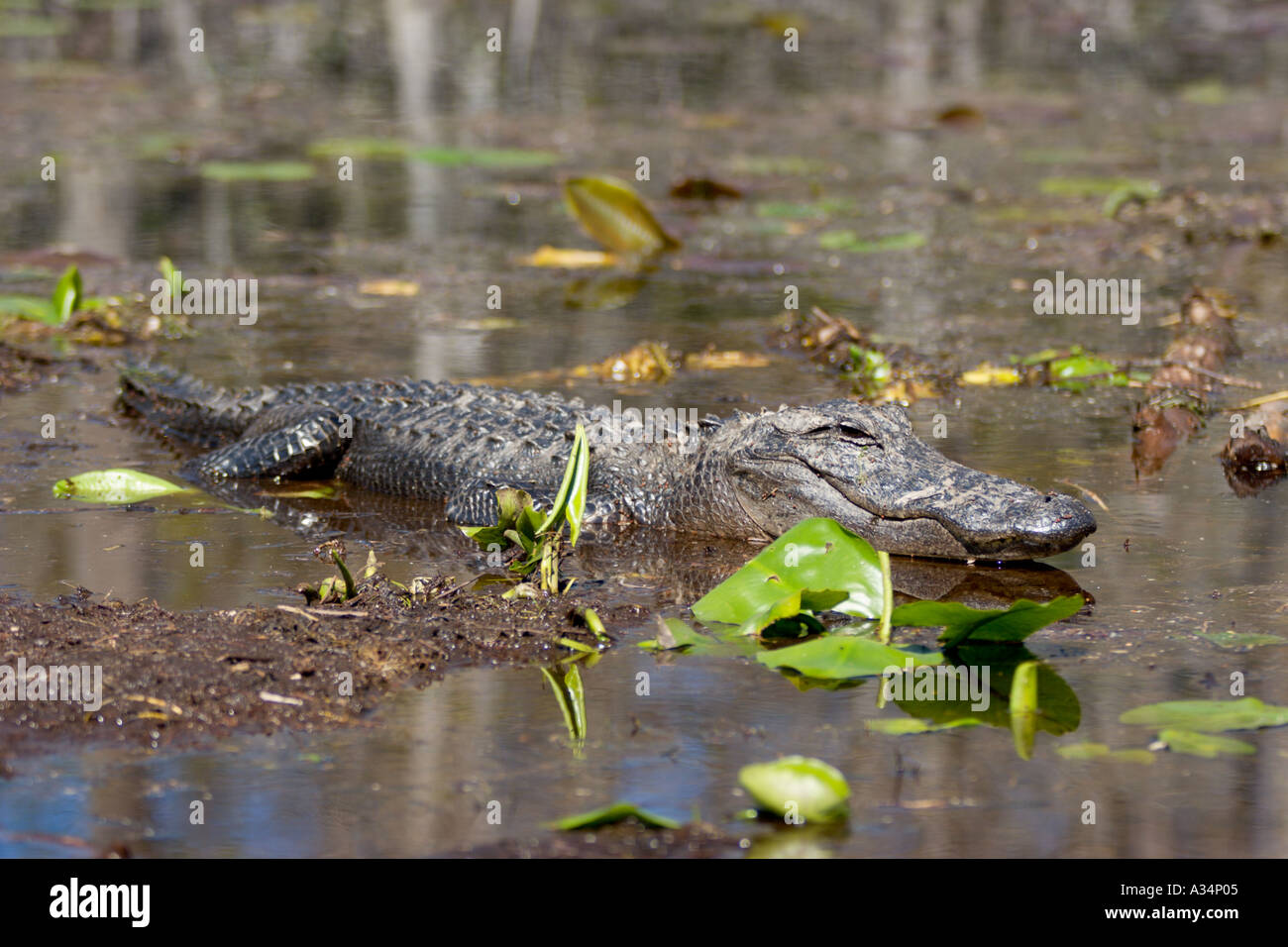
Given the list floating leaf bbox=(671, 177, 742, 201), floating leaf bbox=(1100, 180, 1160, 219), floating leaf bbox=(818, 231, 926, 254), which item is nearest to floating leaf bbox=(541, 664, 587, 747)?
floating leaf bbox=(818, 231, 926, 254)

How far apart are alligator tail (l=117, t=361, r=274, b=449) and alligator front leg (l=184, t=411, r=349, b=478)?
47 centimetres

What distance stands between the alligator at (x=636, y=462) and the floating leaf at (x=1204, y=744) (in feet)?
4.15

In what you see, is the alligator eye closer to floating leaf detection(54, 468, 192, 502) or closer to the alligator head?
the alligator head

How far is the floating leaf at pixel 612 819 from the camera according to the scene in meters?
3.25

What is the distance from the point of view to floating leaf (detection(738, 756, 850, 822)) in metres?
3.30

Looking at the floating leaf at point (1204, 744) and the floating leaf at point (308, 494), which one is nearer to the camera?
the floating leaf at point (1204, 744)

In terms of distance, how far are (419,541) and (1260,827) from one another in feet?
10.4

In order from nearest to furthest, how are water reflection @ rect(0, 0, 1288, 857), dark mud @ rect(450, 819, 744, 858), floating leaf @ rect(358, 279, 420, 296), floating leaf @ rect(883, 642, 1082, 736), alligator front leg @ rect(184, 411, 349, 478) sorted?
dark mud @ rect(450, 819, 744, 858) → water reflection @ rect(0, 0, 1288, 857) → floating leaf @ rect(883, 642, 1082, 736) → alligator front leg @ rect(184, 411, 349, 478) → floating leaf @ rect(358, 279, 420, 296)

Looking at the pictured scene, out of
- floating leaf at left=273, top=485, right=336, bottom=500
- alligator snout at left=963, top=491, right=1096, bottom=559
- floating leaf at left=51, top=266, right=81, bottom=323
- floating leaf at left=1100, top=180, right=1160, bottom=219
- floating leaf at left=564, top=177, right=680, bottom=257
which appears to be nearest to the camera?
alligator snout at left=963, top=491, right=1096, bottom=559

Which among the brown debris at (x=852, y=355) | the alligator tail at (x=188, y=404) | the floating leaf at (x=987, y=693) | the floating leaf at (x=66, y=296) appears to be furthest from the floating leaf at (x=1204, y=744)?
the floating leaf at (x=66, y=296)

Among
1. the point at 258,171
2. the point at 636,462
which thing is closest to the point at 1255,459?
the point at 636,462

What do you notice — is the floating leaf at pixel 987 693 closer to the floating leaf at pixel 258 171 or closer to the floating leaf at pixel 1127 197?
the floating leaf at pixel 1127 197

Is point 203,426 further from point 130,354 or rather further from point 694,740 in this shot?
point 694,740

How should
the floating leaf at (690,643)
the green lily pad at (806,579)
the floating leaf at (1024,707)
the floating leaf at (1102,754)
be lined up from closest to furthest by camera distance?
the floating leaf at (1102,754)
the floating leaf at (1024,707)
the floating leaf at (690,643)
the green lily pad at (806,579)
